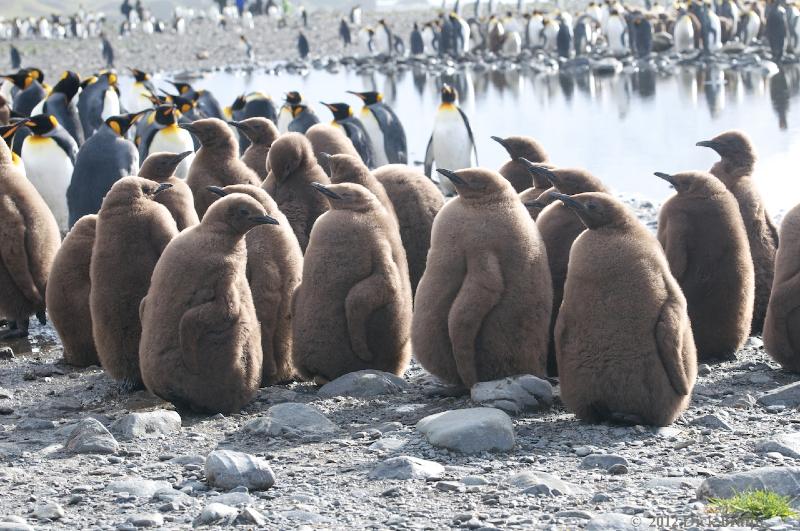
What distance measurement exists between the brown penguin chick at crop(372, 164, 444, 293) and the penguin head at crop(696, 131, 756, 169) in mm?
1788

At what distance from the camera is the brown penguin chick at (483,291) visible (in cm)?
577

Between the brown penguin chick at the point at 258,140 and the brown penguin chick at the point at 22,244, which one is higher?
the brown penguin chick at the point at 258,140

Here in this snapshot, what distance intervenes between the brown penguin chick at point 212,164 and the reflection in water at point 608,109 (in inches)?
277

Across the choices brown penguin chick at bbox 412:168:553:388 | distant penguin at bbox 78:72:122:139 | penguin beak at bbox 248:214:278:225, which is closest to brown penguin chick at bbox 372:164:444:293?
brown penguin chick at bbox 412:168:553:388

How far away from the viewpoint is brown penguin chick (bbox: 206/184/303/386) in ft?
21.0

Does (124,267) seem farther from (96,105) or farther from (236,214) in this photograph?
(96,105)

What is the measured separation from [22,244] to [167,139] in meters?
4.51

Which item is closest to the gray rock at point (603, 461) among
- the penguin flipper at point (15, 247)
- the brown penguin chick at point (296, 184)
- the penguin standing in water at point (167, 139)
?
the brown penguin chick at point (296, 184)

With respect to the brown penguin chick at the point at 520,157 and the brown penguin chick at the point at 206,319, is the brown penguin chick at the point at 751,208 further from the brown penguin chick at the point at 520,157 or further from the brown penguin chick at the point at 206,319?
the brown penguin chick at the point at 206,319

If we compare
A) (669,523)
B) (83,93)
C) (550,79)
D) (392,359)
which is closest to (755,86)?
(550,79)

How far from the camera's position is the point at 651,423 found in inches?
209

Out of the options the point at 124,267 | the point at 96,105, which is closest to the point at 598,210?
the point at 124,267

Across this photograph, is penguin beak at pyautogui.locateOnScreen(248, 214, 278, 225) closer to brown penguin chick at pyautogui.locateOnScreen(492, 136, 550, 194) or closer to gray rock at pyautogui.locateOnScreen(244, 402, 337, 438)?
Result: gray rock at pyautogui.locateOnScreen(244, 402, 337, 438)

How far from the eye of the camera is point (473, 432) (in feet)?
16.6
